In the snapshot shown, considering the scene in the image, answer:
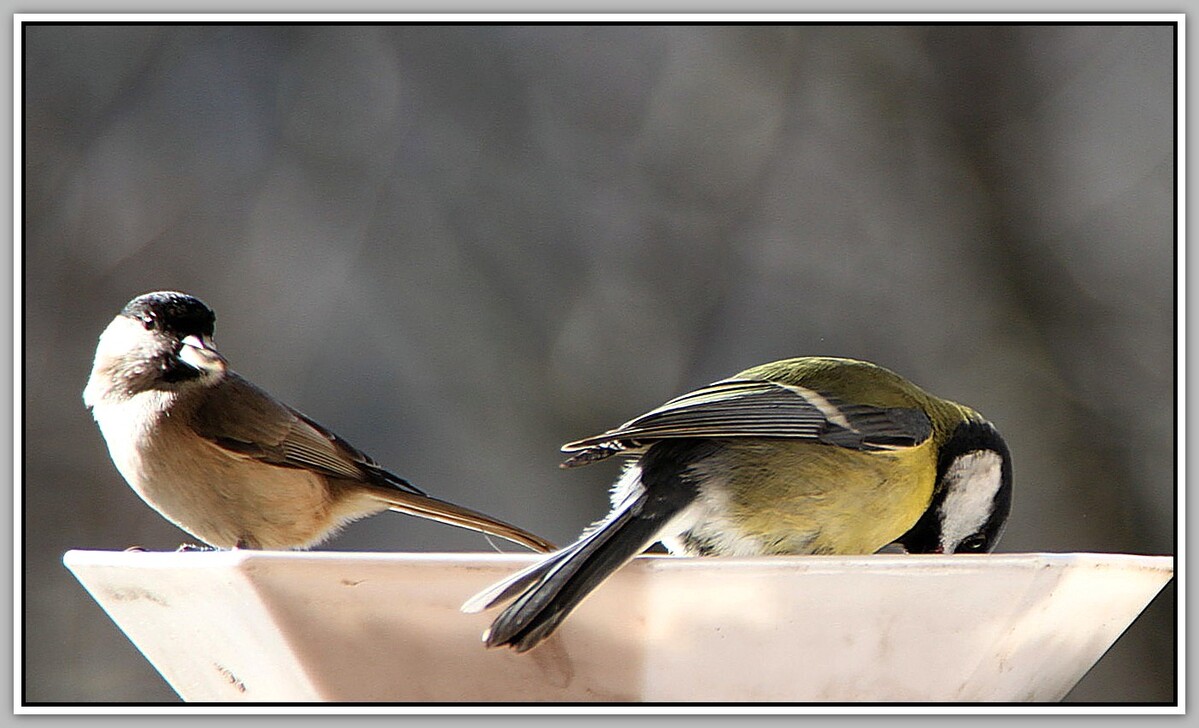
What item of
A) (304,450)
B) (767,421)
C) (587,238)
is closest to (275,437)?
(304,450)

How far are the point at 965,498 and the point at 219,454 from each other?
2.20 feet

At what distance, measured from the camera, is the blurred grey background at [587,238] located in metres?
1.42

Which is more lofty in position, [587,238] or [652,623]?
[587,238]

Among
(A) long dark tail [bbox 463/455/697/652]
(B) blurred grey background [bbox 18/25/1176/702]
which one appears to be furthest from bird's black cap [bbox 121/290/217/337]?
(A) long dark tail [bbox 463/455/697/652]

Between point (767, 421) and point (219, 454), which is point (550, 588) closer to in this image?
point (767, 421)

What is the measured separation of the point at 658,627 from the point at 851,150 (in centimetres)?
123

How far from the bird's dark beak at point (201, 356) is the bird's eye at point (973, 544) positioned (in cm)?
69

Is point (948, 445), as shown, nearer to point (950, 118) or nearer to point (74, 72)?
point (950, 118)

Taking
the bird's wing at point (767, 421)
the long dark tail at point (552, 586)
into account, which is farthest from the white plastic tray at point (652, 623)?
the bird's wing at point (767, 421)

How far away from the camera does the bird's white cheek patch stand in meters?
1.11

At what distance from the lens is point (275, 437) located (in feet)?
3.73

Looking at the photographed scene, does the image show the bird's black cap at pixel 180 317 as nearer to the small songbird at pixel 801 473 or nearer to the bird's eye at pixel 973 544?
the small songbird at pixel 801 473

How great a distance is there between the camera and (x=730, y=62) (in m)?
1.70

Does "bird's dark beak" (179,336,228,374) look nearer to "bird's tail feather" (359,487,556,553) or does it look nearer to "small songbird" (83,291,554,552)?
"small songbird" (83,291,554,552)
